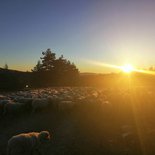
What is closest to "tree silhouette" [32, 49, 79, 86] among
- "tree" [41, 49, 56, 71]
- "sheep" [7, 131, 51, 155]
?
"tree" [41, 49, 56, 71]

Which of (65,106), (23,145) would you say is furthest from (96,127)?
(23,145)

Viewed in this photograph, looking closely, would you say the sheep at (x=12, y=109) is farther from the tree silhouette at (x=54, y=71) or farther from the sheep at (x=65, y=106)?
the tree silhouette at (x=54, y=71)

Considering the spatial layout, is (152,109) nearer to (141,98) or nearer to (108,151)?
(141,98)

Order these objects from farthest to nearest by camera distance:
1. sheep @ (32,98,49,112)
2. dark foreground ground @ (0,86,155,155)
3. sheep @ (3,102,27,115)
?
sheep @ (32,98,49,112) < sheep @ (3,102,27,115) < dark foreground ground @ (0,86,155,155)

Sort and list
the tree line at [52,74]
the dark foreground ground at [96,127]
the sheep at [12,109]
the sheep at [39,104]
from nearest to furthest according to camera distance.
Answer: the dark foreground ground at [96,127], the sheep at [12,109], the sheep at [39,104], the tree line at [52,74]

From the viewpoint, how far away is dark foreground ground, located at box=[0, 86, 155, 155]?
15.3 meters

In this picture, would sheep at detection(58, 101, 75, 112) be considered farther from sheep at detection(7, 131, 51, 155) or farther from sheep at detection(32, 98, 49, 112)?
sheep at detection(7, 131, 51, 155)

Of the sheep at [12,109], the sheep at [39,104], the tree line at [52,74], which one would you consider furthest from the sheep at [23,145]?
the tree line at [52,74]

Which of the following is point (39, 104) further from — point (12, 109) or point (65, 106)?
point (65, 106)

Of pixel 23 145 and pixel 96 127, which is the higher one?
pixel 23 145

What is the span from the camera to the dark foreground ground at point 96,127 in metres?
15.3

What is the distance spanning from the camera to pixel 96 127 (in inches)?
747

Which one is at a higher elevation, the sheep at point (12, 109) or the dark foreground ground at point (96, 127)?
the sheep at point (12, 109)

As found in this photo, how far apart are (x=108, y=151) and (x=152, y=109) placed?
9.69 meters
